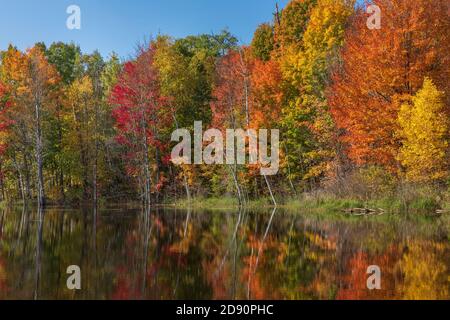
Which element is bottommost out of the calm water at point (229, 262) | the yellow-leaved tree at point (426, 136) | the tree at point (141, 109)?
the calm water at point (229, 262)

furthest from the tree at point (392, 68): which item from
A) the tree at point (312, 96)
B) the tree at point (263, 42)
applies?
the tree at point (263, 42)

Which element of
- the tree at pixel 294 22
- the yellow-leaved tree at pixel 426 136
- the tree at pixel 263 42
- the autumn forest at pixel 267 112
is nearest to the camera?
the yellow-leaved tree at pixel 426 136

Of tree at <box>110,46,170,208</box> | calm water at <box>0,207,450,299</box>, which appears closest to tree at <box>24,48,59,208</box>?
tree at <box>110,46,170,208</box>

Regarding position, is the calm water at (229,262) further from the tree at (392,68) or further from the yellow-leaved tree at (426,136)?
the tree at (392,68)

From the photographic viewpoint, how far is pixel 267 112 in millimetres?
32844

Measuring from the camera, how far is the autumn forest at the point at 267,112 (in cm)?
2441

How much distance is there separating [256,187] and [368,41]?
493 inches

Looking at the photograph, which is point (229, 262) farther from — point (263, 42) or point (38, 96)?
point (263, 42)

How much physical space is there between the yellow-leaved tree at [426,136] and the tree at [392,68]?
1408 mm

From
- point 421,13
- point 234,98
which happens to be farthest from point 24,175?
point 421,13
